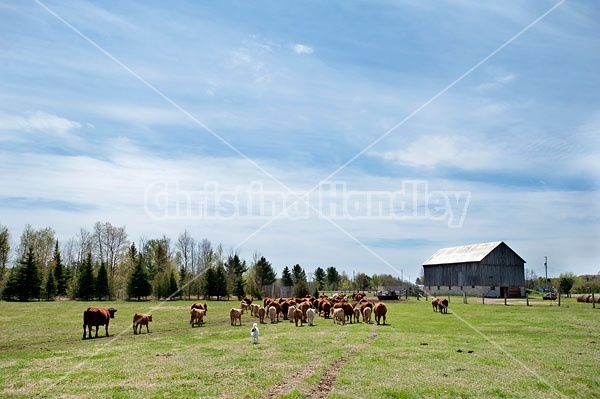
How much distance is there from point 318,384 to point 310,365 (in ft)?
8.60

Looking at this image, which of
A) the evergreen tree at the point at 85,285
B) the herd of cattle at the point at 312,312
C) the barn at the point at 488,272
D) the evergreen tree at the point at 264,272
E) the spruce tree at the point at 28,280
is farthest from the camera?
the evergreen tree at the point at 264,272

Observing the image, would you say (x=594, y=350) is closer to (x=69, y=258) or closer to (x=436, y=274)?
(x=436, y=274)

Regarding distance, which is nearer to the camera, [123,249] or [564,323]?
[564,323]

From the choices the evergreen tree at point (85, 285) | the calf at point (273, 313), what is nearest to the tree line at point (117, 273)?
the evergreen tree at point (85, 285)

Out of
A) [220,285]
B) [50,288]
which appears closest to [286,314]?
[220,285]

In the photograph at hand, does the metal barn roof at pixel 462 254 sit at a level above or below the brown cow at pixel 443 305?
above

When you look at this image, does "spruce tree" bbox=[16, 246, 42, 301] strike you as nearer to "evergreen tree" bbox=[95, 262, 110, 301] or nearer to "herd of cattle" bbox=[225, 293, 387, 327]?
"evergreen tree" bbox=[95, 262, 110, 301]

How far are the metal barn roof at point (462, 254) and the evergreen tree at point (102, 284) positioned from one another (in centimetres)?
6093

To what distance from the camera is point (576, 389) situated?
11523mm

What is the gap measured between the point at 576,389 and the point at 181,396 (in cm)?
1016

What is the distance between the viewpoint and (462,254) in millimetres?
81625

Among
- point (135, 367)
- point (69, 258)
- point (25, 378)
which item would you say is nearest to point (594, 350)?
point (135, 367)

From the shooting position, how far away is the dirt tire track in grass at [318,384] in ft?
37.0

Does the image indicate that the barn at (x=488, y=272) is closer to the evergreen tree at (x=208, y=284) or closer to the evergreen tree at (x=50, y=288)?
the evergreen tree at (x=208, y=284)
